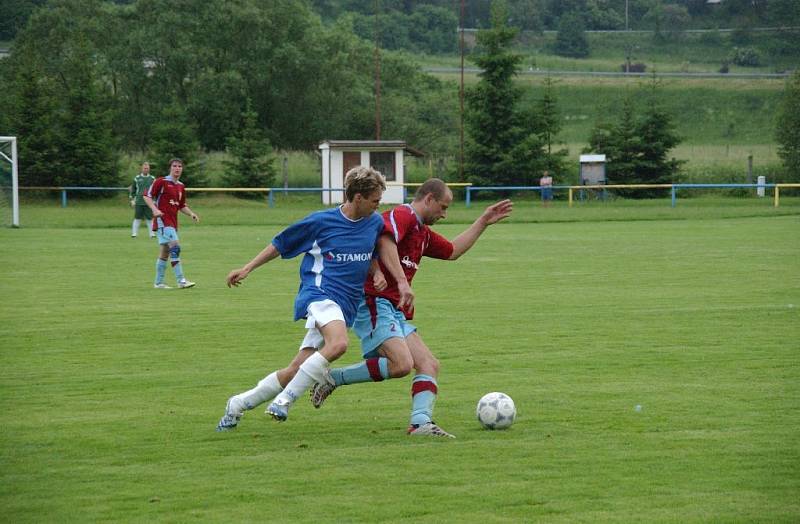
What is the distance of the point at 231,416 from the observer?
7.86 meters

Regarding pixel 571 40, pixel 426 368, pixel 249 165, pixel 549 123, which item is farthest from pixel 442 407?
pixel 571 40

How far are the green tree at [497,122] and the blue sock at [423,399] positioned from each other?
45.3m

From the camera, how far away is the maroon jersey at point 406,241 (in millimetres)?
7934

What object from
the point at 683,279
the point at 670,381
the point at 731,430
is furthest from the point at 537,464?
the point at 683,279

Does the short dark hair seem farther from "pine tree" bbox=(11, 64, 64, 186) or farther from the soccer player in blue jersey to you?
"pine tree" bbox=(11, 64, 64, 186)

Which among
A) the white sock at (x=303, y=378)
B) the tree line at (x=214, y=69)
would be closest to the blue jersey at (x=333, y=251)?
the white sock at (x=303, y=378)

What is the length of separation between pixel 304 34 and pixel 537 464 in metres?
61.9

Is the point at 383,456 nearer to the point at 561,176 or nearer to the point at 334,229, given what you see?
the point at 334,229

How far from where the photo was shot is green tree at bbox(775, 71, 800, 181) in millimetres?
53844

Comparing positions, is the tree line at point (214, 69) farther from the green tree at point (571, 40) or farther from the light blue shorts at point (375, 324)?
the green tree at point (571, 40)

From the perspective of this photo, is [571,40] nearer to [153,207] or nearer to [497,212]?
[153,207]

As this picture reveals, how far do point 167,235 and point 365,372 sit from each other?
1133 centimetres

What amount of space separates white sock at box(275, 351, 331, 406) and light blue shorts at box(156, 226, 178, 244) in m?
11.3

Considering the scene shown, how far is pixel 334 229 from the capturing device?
7777mm
